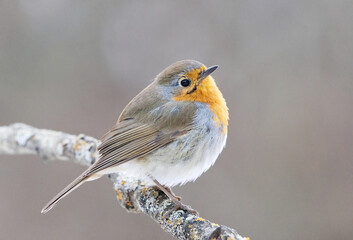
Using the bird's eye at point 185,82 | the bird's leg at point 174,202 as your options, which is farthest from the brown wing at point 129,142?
the bird's eye at point 185,82

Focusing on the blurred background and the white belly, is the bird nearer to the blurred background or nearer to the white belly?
the white belly

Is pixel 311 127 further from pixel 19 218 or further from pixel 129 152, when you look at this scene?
pixel 19 218

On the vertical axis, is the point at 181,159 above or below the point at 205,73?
below

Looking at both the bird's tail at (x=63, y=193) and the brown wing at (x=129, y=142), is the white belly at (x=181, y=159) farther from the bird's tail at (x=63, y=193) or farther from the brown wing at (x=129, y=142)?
the bird's tail at (x=63, y=193)

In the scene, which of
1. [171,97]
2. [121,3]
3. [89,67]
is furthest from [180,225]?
[121,3]

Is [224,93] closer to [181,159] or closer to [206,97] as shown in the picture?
[206,97]

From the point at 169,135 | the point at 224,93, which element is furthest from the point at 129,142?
the point at 224,93
